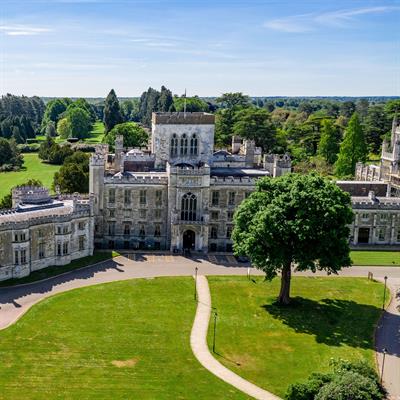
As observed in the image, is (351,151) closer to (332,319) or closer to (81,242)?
(81,242)

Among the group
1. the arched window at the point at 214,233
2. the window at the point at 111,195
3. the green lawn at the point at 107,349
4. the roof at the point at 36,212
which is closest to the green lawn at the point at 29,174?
the window at the point at 111,195

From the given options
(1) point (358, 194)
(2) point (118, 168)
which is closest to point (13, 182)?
(2) point (118, 168)

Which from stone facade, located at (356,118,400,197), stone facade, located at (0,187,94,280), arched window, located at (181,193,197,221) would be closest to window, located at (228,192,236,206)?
arched window, located at (181,193,197,221)

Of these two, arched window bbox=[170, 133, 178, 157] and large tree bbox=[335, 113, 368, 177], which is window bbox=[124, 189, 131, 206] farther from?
large tree bbox=[335, 113, 368, 177]

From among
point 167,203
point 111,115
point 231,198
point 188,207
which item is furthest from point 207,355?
point 111,115

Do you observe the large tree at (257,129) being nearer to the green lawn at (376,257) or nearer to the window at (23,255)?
the green lawn at (376,257)

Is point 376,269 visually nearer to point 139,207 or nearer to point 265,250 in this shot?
point 265,250
